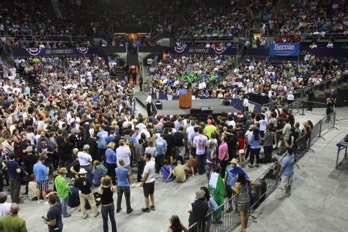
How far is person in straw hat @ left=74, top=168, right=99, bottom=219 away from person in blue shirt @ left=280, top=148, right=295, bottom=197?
5.06 meters

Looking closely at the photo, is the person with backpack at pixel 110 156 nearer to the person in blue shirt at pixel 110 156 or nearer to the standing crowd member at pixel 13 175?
the person in blue shirt at pixel 110 156

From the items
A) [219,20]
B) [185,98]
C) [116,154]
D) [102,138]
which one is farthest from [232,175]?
[219,20]

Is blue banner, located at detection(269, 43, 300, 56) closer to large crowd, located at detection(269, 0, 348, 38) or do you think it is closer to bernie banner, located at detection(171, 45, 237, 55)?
large crowd, located at detection(269, 0, 348, 38)

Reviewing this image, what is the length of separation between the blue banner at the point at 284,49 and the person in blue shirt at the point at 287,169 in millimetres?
17603

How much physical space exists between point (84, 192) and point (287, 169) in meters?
5.33

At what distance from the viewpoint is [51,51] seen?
2862cm

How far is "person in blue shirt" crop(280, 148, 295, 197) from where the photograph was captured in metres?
8.98

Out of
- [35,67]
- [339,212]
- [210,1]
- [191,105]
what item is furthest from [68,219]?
[210,1]

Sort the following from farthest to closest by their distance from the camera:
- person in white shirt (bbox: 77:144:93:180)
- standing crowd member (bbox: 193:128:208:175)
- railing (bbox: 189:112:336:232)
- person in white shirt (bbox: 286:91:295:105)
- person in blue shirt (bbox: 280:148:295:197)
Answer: person in white shirt (bbox: 286:91:295:105) < standing crowd member (bbox: 193:128:208:175) < person in white shirt (bbox: 77:144:93:180) < person in blue shirt (bbox: 280:148:295:197) < railing (bbox: 189:112:336:232)

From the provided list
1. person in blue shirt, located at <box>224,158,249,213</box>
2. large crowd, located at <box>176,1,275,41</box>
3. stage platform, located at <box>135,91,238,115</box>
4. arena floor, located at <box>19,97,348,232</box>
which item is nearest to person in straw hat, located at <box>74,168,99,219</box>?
arena floor, located at <box>19,97,348,232</box>

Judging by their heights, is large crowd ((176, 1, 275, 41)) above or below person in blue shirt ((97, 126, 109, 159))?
above

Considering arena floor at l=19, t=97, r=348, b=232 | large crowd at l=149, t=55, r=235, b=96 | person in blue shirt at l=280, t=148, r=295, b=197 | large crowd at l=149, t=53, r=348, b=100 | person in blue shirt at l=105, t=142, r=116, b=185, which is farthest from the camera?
large crowd at l=149, t=55, r=235, b=96

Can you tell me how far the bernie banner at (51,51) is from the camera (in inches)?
1056

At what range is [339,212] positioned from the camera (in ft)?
28.0
